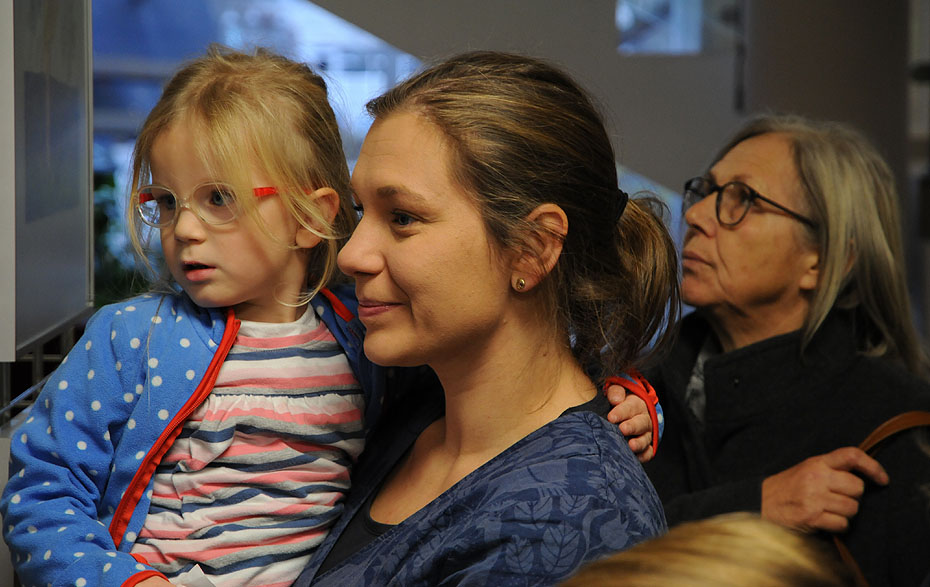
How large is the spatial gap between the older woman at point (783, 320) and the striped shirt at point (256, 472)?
90cm

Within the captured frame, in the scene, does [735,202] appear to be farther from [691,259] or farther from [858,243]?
[858,243]

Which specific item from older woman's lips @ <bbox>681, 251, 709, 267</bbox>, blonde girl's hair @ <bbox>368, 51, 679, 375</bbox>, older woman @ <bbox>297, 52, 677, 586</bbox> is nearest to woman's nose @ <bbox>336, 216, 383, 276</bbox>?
older woman @ <bbox>297, 52, 677, 586</bbox>

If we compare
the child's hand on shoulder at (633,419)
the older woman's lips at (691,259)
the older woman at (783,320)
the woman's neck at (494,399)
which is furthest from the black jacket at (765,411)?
the woman's neck at (494,399)

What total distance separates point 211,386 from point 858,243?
1.55 m

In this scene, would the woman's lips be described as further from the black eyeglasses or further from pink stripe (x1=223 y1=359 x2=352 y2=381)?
the black eyeglasses

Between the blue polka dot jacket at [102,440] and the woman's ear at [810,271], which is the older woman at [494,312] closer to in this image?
the blue polka dot jacket at [102,440]

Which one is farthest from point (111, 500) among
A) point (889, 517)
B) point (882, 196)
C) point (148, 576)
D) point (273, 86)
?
point (882, 196)

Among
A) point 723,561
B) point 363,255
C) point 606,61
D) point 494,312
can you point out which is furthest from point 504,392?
point 606,61

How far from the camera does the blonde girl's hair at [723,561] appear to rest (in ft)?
1.98

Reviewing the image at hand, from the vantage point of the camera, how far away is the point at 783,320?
2293 mm

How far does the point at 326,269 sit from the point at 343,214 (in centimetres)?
10

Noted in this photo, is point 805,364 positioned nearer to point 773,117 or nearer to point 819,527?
point 819,527

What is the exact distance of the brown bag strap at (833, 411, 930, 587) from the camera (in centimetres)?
182

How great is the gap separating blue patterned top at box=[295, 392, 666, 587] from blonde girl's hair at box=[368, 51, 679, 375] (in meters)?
0.20
